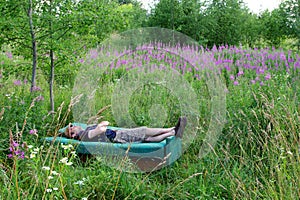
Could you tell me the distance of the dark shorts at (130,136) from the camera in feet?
13.7

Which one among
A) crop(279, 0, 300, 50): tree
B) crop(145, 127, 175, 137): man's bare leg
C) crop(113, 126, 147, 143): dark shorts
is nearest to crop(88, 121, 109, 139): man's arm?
crop(113, 126, 147, 143): dark shorts

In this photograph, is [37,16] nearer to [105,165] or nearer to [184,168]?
[105,165]

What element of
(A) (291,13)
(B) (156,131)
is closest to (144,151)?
(B) (156,131)

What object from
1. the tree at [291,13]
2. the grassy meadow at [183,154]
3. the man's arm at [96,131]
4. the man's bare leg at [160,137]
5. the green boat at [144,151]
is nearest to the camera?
the grassy meadow at [183,154]

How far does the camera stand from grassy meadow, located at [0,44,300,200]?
2.72 meters

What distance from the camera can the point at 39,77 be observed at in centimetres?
746

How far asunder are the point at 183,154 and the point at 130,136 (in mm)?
612

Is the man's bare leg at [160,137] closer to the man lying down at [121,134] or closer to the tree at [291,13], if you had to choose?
the man lying down at [121,134]

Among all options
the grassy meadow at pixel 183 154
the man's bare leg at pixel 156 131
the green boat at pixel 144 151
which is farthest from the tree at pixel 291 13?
the green boat at pixel 144 151

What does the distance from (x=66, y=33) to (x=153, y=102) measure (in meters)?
1.58

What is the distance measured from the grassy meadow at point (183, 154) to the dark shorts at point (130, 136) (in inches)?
16.1

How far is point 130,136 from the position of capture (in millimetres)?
4215

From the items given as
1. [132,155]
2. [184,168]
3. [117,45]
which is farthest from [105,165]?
[117,45]

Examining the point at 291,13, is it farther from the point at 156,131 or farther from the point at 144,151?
the point at 144,151
